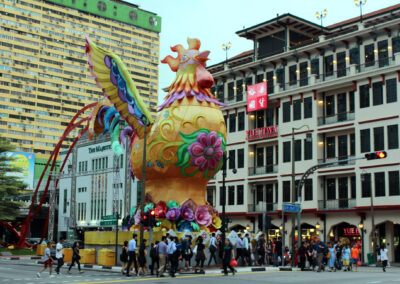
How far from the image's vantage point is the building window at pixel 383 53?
1781 inches

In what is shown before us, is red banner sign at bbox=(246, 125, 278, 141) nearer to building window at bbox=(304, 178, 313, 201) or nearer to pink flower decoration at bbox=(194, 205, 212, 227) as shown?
building window at bbox=(304, 178, 313, 201)

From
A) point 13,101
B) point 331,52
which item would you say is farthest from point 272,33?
point 13,101

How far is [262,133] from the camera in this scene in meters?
53.7

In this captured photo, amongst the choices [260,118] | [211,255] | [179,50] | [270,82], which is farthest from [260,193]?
[179,50]

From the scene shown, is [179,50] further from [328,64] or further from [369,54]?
[328,64]

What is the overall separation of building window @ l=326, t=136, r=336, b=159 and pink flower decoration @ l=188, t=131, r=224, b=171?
21319 millimetres

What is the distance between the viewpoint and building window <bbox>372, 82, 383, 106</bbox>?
147 feet

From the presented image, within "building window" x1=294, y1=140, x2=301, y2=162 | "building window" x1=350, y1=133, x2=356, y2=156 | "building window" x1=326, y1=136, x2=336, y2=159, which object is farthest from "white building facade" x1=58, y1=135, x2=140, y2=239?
"building window" x1=350, y1=133, x2=356, y2=156

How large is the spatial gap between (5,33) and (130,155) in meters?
96.3

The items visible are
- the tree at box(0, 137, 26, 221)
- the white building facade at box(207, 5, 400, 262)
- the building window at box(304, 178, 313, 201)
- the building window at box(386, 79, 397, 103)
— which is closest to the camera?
the building window at box(386, 79, 397, 103)

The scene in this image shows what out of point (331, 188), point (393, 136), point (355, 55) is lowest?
point (331, 188)

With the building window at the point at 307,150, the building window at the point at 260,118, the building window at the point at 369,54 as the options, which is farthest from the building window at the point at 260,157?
the building window at the point at 369,54

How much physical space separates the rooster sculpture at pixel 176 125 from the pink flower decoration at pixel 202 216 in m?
0.52

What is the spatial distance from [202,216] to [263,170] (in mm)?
25362
